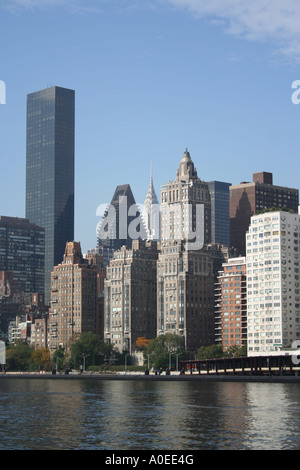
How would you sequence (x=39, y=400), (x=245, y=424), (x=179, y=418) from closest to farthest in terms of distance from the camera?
(x=245, y=424) < (x=179, y=418) < (x=39, y=400)

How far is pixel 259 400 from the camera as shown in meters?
168

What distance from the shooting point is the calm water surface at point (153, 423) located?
101 meters

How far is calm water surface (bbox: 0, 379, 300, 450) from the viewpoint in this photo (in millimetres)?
100875

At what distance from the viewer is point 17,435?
359 feet

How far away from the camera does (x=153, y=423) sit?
123 meters
